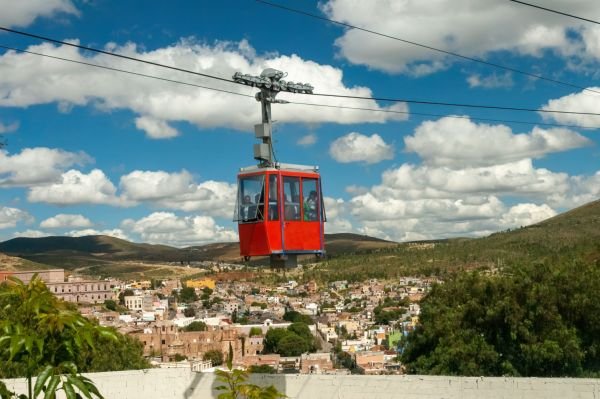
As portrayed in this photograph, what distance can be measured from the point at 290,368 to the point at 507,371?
45442 millimetres

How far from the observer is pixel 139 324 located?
315ft

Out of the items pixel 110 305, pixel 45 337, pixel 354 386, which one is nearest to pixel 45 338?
pixel 45 337

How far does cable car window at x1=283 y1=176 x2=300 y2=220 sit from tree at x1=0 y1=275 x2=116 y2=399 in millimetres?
8731

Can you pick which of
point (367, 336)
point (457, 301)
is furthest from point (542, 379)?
point (367, 336)

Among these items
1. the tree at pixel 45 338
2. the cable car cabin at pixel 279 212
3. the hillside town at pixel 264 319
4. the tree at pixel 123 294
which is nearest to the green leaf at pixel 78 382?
the tree at pixel 45 338

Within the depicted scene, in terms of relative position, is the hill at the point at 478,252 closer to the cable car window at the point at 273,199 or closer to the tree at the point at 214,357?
the tree at the point at 214,357

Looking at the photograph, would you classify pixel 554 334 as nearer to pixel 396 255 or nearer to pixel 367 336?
pixel 367 336

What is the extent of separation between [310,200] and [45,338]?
32.0 feet

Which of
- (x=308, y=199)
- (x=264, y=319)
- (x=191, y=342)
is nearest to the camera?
(x=308, y=199)

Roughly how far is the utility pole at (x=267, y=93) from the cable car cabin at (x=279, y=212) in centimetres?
28

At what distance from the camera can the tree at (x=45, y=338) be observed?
11.3 feet

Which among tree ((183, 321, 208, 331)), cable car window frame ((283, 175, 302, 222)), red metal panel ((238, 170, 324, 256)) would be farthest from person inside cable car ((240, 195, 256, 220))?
tree ((183, 321, 208, 331))

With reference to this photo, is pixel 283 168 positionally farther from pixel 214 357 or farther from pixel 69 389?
pixel 214 357

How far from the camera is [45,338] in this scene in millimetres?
3719
